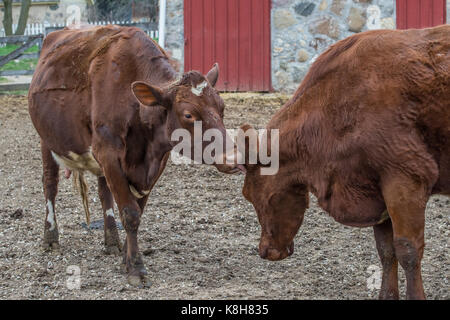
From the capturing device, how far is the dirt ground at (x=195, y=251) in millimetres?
4438

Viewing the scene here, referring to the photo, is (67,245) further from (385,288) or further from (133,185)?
(385,288)

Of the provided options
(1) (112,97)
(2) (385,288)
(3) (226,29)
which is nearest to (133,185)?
(1) (112,97)

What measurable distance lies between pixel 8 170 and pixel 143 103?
4314mm

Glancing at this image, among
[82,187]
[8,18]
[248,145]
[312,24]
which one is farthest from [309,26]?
[8,18]

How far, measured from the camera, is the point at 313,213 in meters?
6.20

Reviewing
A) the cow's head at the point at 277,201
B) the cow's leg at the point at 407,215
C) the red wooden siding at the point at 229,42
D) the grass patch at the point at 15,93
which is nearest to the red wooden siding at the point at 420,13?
the red wooden siding at the point at 229,42

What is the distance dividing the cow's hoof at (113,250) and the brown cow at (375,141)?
181 centimetres

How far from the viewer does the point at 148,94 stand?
4.33 m

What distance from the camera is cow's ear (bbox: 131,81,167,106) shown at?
14.1ft

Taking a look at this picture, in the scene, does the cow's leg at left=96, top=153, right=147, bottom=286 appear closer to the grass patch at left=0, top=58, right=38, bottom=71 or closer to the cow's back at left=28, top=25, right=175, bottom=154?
the cow's back at left=28, top=25, right=175, bottom=154

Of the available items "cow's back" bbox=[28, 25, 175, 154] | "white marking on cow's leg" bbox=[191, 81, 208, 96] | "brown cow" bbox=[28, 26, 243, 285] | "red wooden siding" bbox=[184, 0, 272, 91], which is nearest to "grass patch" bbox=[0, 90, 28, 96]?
"red wooden siding" bbox=[184, 0, 272, 91]

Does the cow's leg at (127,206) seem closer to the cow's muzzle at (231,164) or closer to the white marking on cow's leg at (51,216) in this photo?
the cow's muzzle at (231,164)

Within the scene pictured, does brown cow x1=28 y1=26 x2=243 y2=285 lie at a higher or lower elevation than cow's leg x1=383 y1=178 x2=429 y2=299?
higher

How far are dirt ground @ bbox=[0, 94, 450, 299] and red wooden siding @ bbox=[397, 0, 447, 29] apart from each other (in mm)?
4787
